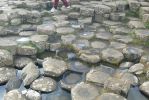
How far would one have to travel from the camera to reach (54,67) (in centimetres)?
425

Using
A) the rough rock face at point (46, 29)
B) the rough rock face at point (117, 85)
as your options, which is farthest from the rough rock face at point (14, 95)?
the rough rock face at point (46, 29)

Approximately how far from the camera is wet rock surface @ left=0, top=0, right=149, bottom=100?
3873 millimetres

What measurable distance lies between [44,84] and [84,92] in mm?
639

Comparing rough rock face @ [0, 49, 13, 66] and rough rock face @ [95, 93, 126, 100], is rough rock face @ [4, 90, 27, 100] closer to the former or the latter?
rough rock face @ [0, 49, 13, 66]

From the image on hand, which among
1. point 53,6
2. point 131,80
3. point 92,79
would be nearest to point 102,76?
point 92,79

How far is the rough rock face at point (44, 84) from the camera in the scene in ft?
12.8

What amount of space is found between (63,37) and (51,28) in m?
0.51

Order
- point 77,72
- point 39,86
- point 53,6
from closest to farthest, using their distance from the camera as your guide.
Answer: point 39,86
point 77,72
point 53,6

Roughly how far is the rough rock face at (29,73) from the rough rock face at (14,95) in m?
0.35

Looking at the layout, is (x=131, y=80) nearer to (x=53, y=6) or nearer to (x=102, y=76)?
(x=102, y=76)

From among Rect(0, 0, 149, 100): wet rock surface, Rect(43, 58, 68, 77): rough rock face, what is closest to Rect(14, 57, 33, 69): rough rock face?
Rect(0, 0, 149, 100): wet rock surface

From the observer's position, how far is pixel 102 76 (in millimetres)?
4102

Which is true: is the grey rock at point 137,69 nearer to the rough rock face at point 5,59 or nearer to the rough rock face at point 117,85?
the rough rock face at point 117,85

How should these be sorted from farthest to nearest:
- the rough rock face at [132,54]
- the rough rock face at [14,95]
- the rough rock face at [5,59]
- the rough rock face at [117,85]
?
the rough rock face at [132,54], the rough rock face at [5,59], the rough rock face at [117,85], the rough rock face at [14,95]
